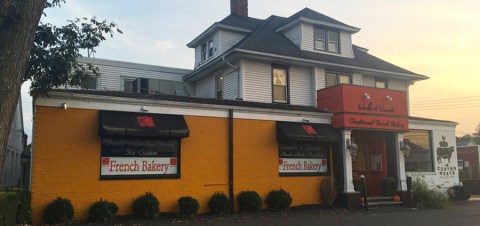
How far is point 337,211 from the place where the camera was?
611 inches

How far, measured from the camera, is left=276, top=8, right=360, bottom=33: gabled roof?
21844mm

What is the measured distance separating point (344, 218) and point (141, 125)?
6799 mm

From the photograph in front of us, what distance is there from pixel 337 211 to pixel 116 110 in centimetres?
824

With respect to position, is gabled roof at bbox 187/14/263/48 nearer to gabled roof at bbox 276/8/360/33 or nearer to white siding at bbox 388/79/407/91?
gabled roof at bbox 276/8/360/33

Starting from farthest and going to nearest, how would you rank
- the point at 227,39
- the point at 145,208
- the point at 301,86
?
the point at 227,39 → the point at 301,86 → the point at 145,208

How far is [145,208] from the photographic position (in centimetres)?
1242

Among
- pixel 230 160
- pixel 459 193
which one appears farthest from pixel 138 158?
pixel 459 193

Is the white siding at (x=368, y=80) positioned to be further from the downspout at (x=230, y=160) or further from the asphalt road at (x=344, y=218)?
the downspout at (x=230, y=160)

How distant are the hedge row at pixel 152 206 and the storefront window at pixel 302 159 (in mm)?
1034

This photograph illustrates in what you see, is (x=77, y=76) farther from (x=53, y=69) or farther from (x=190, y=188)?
(x=190, y=188)

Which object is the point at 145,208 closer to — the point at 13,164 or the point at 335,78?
the point at 335,78

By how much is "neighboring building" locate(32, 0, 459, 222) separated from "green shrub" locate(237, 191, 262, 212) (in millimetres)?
320

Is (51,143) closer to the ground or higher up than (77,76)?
closer to the ground

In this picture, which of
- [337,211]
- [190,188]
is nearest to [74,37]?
[190,188]
